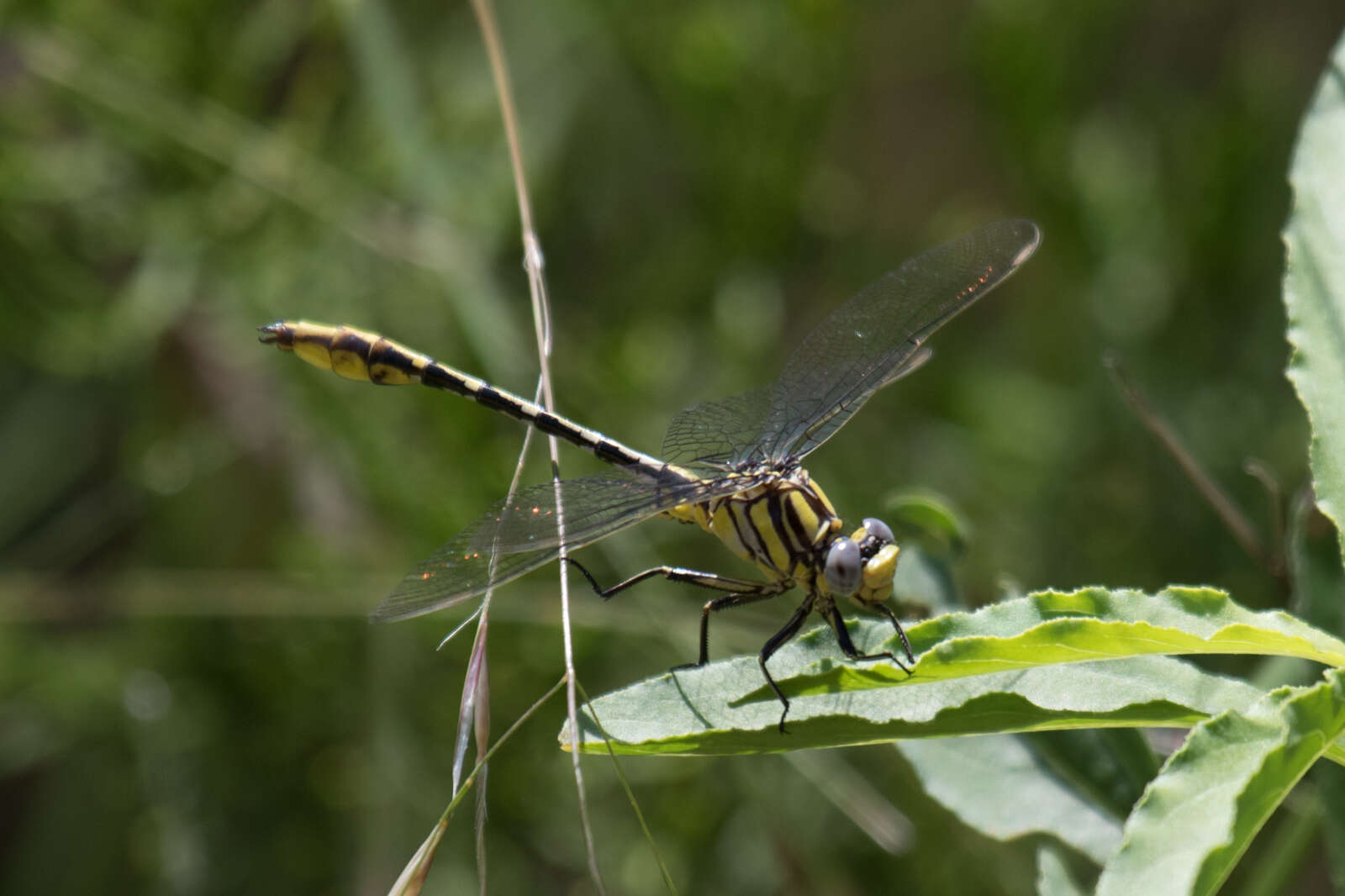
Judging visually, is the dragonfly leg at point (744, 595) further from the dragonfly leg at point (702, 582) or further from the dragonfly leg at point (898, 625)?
the dragonfly leg at point (898, 625)

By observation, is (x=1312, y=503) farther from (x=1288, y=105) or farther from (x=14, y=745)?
(x=14, y=745)

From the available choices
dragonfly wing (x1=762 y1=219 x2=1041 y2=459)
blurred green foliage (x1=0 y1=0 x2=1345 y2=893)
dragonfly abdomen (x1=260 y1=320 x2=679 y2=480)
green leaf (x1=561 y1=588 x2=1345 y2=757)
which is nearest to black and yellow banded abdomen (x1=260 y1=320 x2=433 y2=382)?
dragonfly abdomen (x1=260 y1=320 x2=679 y2=480)

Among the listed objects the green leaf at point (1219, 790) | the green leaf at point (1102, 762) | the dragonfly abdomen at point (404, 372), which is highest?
the dragonfly abdomen at point (404, 372)

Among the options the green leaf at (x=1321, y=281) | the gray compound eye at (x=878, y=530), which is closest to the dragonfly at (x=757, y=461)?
the gray compound eye at (x=878, y=530)

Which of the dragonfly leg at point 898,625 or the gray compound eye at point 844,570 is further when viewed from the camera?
Answer: the gray compound eye at point 844,570

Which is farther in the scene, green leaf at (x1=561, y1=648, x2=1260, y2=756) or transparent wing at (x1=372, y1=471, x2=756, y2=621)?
transparent wing at (x1=372, y1=471, x2=756, y2=621)

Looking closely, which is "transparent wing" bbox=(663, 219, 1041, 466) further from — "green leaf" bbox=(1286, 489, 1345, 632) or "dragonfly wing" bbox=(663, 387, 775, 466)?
"green leaf" bbox=(1286, 489, 1345, 632)
